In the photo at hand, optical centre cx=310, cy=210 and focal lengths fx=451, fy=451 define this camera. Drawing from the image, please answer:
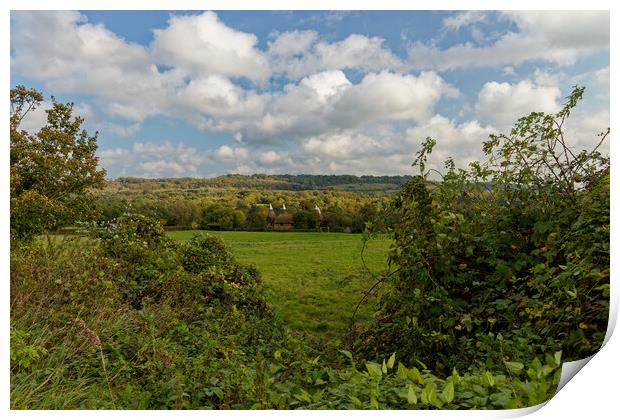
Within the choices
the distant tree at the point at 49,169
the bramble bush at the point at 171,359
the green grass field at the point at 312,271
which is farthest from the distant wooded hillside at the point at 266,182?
the bramble bush at the point at 171,359

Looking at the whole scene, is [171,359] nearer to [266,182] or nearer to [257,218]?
[266,182]

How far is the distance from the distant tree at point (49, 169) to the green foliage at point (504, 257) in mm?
2480

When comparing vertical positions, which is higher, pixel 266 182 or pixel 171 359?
pixel 266 182

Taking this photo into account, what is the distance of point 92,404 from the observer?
2.32 meters

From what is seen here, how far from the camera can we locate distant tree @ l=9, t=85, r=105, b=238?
3.17m

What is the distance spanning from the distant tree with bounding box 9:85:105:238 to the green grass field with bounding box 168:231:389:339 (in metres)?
1.43

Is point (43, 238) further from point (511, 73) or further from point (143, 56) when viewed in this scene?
point (511, 73)

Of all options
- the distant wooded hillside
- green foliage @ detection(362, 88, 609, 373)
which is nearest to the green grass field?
the distant wooded hillside

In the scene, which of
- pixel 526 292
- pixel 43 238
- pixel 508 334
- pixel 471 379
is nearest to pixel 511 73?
pixel 526 292

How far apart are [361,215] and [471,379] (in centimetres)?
211

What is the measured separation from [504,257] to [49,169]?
Result: 3.42 meters

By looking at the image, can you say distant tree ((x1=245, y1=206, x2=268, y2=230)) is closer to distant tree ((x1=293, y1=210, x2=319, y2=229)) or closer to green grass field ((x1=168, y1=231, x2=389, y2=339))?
green grass field ((x1=168, y1=231, x2=389, y2=339))

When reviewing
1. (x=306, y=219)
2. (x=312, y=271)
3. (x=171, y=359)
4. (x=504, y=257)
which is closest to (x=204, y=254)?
(x=312, y=271)

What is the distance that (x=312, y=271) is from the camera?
16.2 feet
